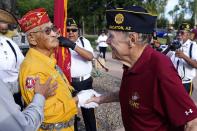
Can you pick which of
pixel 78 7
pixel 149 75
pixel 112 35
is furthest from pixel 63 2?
pixel 78 7

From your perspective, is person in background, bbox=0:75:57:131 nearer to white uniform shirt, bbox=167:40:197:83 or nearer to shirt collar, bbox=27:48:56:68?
shirt collar, bbox=27:48:56:68

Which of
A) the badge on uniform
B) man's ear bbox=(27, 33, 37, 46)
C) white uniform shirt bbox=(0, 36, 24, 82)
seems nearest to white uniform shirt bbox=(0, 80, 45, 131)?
the badge on uniform

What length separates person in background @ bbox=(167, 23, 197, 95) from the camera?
621cm

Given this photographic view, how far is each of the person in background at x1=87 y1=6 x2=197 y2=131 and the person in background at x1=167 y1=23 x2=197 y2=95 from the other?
3.50 metres

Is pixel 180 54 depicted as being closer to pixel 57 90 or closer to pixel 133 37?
pixel 57 90

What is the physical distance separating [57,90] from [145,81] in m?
1.13

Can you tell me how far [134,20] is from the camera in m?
2.74

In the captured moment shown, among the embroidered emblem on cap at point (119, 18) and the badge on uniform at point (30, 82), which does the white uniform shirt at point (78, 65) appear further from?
the embroidered emblem on cap at point (119, 18)

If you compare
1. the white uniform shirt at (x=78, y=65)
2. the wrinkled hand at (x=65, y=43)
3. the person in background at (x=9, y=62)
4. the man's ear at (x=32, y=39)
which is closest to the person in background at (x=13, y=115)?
the man's ear at (x=32, y=39)

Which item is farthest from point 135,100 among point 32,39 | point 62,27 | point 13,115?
point 62,27

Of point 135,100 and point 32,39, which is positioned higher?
point 32,39

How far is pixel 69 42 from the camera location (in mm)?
5145

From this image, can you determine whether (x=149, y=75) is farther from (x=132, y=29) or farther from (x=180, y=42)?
(x=180, y=42)

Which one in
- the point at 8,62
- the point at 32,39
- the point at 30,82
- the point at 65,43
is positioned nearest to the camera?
the point at 30,82
